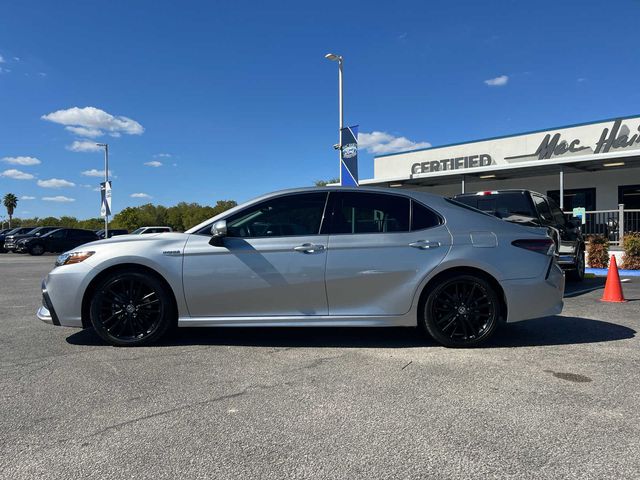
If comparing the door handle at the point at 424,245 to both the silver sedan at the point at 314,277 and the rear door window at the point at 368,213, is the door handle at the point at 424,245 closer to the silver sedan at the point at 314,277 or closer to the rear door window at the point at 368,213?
the silver sedan at the point at 314,277

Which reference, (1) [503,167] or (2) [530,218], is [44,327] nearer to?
(2) [530,218]

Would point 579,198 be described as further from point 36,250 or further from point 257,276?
point 36,250

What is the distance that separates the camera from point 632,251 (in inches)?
496

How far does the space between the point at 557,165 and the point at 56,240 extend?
86.9ft


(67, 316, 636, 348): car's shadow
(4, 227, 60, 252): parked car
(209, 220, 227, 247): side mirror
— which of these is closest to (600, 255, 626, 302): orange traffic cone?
(67, 316, 636, 348): car's shadow

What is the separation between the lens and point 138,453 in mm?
2674

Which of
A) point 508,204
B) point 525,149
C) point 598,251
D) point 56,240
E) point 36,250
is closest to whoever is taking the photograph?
point 508,204

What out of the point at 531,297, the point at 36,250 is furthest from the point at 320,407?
the point at 36,250

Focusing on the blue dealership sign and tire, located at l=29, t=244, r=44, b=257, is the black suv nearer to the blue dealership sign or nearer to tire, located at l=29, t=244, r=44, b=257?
the blue dealership sign

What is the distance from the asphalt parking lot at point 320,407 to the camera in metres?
2.55

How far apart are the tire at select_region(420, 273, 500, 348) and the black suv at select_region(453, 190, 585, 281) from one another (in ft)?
11.1

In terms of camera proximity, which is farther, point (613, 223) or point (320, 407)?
point (613, 223)

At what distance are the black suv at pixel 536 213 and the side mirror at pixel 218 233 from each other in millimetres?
4864

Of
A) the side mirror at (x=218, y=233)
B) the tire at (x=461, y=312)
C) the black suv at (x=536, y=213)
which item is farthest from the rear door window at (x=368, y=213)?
the black suv at (x=536, y=213)
